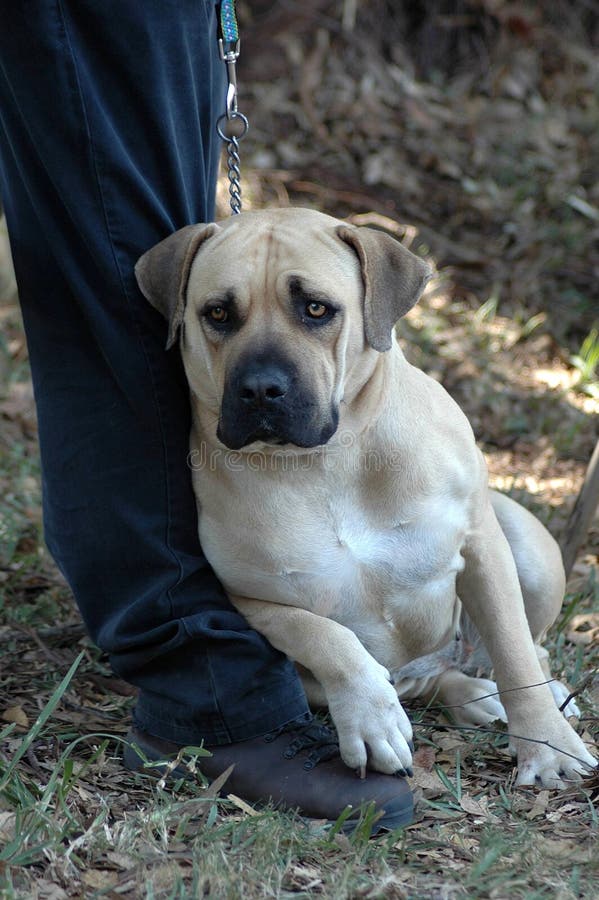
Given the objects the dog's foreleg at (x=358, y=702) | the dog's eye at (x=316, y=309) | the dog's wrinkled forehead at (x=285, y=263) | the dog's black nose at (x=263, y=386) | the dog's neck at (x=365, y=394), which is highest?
the dog's wrinkled forehead at (x=285, y=263)

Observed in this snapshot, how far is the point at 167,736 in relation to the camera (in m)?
2.70

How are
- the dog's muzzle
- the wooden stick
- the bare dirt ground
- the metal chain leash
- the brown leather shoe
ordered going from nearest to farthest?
the bare dirt ground, the brown leather shoe, the dog's muzzle, the metal chain leash, the wooden stick

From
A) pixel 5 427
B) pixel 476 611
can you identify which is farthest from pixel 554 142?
pixel 476 611

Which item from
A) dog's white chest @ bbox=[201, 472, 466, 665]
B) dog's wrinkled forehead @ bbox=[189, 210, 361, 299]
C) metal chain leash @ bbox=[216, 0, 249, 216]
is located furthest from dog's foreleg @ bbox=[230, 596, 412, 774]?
metal chain leash @ bbox=[216, 0, 249, 216]

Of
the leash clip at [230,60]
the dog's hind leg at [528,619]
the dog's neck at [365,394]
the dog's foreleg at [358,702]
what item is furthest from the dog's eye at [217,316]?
the dog's hind leg at [528,619]

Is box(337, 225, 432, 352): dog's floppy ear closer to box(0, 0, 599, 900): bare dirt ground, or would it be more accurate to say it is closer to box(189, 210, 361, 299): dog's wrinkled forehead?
box(189, 210, 361, 299): dog's wrinkled forehead

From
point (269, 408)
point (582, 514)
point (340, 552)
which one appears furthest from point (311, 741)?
point (582, 514)

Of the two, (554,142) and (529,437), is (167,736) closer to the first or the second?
(529,437)

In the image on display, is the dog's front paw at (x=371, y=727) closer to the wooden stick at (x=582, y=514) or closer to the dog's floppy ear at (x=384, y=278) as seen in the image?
the dog's floppy ear at (x=384, y=278)

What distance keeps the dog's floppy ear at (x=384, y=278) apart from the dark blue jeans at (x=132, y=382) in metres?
0.46

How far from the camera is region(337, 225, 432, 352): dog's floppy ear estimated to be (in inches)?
107

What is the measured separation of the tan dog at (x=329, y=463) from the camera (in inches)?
102

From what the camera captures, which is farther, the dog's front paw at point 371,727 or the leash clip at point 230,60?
the leash clip at point 230,60

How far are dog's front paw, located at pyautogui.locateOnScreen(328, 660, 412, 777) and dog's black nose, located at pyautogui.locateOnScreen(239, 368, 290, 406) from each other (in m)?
0.67
